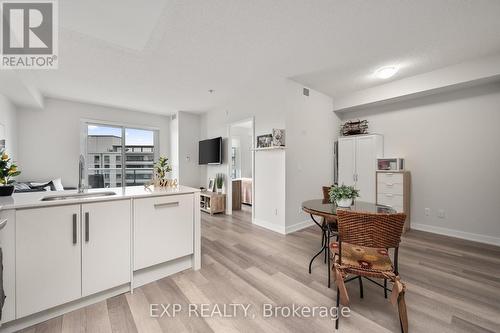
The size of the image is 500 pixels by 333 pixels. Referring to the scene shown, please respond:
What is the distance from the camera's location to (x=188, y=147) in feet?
19.4

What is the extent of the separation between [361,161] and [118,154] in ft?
20.3

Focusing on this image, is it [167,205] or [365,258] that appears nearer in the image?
[365,258]

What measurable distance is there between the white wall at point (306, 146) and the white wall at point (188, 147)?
11.0ft

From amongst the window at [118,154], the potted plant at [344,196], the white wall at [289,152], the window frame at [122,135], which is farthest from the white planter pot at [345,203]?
the window at [118,154]

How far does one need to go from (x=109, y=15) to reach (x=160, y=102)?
3.05 m

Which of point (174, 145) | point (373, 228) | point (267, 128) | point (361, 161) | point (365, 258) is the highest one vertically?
point (267, 128)

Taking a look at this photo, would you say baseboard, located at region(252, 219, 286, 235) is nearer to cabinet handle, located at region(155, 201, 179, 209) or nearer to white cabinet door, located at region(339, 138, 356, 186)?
white cabinet door, located at region(339, 138, 356, 186)

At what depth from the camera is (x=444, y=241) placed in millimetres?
3174

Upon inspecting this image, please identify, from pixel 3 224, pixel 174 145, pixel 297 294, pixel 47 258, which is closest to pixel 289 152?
pixel 297 294

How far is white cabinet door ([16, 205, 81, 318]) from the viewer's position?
145 cm

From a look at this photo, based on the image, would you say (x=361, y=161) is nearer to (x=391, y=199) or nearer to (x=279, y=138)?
(x=391, y=199)

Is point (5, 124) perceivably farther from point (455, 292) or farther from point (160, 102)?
point (455, 292)

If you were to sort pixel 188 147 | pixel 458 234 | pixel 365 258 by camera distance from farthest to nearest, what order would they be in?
1. pixel 188 147
2. pixel 458 234
3. pixel 365 258

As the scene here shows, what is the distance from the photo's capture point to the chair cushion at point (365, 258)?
1.52m
